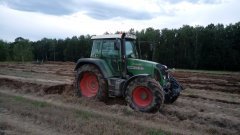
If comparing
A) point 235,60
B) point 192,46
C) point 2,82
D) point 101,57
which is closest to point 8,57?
point 192,46

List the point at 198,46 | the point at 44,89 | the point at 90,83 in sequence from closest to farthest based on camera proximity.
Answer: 1. the point at 90,83
2. the point at 44,89
3. the point at 198,46

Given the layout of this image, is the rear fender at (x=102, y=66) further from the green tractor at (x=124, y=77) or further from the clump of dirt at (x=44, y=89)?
the clump of dirt at (x=44, y=89)

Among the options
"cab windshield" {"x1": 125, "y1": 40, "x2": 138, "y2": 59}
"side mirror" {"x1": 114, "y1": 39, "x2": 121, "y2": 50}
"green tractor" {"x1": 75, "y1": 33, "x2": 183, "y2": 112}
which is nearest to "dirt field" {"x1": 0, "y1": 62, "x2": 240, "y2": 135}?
"green tractor" {"x1": 75, "y1": 33, "x2": 183, "y2": 112}

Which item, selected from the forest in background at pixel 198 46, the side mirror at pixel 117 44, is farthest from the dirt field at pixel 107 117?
the forest in background at pixel 198 46

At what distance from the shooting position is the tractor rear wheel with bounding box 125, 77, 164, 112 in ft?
29.7

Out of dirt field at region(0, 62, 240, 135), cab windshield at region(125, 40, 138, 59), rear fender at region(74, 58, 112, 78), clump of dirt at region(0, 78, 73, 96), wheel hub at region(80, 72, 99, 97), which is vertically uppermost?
cab windshield at region(125, 40, 138, 59)

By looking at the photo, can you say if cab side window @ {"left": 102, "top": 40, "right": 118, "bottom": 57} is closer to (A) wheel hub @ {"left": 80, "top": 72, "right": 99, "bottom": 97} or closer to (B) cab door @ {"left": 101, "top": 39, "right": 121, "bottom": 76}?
(B) cab door @ {"left": 101, "top": 39, "right": 121, "bottom": 76}

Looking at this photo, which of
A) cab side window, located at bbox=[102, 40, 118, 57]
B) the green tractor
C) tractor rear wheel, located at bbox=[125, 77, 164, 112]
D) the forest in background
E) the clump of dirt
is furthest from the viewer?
the forest in background

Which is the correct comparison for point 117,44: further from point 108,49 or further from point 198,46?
point 198,46

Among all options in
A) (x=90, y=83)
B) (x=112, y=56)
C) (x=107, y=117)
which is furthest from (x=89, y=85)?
(x=107, y=117)

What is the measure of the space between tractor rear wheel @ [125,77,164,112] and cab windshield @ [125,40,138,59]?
4.29ft

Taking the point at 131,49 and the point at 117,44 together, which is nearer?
the point at 117,44

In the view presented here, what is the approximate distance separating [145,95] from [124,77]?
124cm

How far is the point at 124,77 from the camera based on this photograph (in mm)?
10375
